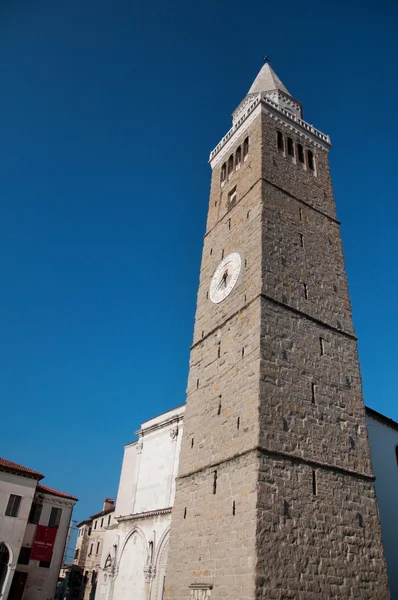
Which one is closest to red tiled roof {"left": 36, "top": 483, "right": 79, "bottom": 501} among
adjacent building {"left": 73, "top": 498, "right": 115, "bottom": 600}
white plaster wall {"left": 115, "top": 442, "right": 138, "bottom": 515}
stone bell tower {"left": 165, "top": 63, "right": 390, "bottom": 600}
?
adjacent building {"left": 73, "top": 498, "right": 115, "bottom": 600}

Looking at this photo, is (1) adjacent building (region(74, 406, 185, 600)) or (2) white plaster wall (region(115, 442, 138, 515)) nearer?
(1) adjacent building (region(74, 406, 185, 600))

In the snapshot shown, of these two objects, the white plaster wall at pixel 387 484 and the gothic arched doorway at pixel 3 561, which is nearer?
the white plaster wall at pixel 387 484

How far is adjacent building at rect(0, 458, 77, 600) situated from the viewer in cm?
2706

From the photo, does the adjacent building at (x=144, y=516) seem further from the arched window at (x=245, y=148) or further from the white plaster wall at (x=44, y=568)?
the arched window at (x=245, y=148)

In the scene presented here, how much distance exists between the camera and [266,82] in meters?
25.0

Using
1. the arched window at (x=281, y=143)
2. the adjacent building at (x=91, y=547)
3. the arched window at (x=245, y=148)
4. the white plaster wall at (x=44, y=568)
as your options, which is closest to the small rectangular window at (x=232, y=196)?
the arched window at (x=245, y=148)

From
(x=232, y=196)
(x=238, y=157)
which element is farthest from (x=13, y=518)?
(x=238, y=157)

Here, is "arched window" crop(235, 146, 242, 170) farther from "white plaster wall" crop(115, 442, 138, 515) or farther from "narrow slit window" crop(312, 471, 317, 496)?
"white plaster wall" crop(115, 442, 138, 515)

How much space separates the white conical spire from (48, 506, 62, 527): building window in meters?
29.1

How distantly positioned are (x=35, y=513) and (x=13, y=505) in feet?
6.78

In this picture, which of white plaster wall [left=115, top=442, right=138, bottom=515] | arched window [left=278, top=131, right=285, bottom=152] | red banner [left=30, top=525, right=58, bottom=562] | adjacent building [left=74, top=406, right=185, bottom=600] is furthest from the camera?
red banner [left=30, top=525, right=58, bottom=562]

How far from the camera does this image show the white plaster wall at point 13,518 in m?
26.9

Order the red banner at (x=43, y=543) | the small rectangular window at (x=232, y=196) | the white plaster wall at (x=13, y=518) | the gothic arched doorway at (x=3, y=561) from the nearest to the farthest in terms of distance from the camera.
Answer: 1. the small rectangular window at (x=232, y=196)
2. the gothic arched doorway at (x=3, y=561)
3. the white plaster wall at (x=13, y=518)
4. the red banner at (x=43, y=543)

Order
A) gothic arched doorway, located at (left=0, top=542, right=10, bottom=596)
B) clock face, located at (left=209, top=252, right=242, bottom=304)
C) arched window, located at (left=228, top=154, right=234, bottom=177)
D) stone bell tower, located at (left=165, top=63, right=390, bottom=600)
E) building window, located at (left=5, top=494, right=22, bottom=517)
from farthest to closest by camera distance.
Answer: building window, located at (left=5, top=494, right=22, bottom=517) → gothic arched doorway, located at (left=0, top=542, right=10, bottom=596) → arched window, located at (left=228, top=154, right=234, bottom=177) → clock face, located at (left=209, top=252, right=242, bottom=304) → stone bell tower, located at (left=165, top=63, right=390, bottom=600)
